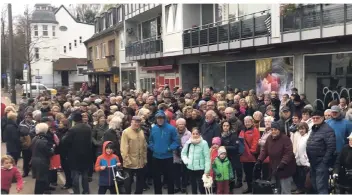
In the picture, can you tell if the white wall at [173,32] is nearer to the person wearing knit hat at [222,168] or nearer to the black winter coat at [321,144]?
the person wearing knit hat at [222,168]

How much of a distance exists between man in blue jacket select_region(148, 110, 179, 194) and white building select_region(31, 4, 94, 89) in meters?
54.2

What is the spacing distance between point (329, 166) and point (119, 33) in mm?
29347

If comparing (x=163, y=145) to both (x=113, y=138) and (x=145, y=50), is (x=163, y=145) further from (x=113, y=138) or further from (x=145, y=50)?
(x=145, y=50)

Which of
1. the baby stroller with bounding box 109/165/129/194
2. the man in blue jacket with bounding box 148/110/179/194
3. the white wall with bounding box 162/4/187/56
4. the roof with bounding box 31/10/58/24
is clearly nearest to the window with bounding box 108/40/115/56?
the white wall with bounding box 162/4/187/56

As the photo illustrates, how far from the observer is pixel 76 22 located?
63.9 m

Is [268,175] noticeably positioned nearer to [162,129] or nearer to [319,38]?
[162,129]

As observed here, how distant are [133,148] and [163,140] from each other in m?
0.63

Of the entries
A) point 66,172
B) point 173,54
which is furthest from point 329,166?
point 173,54

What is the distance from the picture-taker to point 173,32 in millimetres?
23047

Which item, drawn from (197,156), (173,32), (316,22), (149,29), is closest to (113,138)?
(197,156)

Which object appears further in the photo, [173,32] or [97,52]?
[97,52]

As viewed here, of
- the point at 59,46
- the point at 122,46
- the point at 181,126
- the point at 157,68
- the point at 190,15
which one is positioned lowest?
the point at 181,126

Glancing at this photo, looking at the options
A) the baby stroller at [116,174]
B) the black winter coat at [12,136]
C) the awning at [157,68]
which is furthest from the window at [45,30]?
the baby stroller at [116,174]

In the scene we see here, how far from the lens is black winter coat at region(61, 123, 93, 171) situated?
27.1 ft
